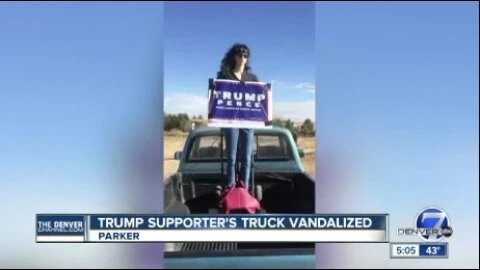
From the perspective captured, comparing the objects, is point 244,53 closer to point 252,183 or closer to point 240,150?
point 240,150

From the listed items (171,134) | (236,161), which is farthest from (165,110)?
(236,161)

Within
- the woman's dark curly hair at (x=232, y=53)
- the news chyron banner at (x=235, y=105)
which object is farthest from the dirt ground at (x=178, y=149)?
the woman's dark curly hair at (x=232, y=53)

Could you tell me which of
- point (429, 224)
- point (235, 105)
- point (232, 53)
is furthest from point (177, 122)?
point (429, 224)

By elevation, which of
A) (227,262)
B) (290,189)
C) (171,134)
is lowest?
(227,262)

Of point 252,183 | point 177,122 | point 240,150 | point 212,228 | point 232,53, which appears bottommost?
point 212,228

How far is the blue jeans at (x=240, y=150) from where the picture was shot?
4.68 meters

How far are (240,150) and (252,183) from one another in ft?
0.65

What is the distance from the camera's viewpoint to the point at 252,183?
4707 mm

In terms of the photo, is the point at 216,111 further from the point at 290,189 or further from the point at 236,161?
the point at 290,189

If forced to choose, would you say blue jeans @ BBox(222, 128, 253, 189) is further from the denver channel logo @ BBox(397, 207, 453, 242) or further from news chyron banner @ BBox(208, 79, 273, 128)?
the denver channel logo @ BBox(397, 207, 453, 242)

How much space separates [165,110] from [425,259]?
168 centimetres

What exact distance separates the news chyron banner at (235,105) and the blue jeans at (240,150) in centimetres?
4

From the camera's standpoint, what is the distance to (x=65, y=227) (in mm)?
4527

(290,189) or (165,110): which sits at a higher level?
(165,110)
